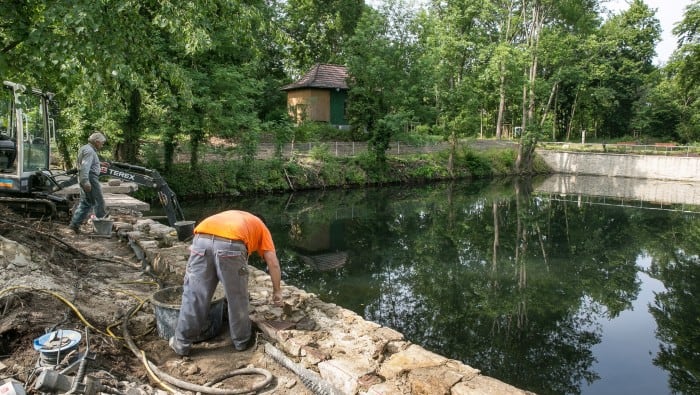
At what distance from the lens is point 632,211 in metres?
18.2

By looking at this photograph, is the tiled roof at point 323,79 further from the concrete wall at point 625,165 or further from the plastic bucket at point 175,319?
the plastic bucket at point 175,319

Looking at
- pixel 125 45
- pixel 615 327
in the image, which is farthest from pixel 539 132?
pixel 125 45

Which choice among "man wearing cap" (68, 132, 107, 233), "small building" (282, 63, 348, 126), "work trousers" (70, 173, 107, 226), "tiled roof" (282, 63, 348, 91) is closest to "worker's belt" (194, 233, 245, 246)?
"man wearing cap" (68, 132, 107, 233)

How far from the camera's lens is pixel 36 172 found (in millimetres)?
8672

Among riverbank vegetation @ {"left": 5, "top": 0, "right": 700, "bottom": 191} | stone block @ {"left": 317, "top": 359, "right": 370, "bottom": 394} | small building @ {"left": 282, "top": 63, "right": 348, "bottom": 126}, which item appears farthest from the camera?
small building @ {"left": 282, "top": 63, "right": 348, "bottom": 126}

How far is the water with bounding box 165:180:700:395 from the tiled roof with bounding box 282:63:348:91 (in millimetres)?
12050

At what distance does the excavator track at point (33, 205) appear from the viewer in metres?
8.18

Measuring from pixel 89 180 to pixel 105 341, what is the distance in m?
4.63

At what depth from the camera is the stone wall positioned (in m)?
3.38

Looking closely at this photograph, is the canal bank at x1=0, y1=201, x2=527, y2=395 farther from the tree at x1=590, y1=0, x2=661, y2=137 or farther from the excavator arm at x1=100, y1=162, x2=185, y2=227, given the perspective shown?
the tree at x1=590, y1=0, x2=661, y2=137

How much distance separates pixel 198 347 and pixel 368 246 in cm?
795

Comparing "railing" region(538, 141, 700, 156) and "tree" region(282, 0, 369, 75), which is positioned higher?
"tree" region(282, 0, 369, 75)

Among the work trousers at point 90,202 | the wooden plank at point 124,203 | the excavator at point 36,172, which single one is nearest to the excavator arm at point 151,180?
the excavator at point 36,172

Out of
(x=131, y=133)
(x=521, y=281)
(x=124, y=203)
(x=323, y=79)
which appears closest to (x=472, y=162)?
(x=323, y=79)
